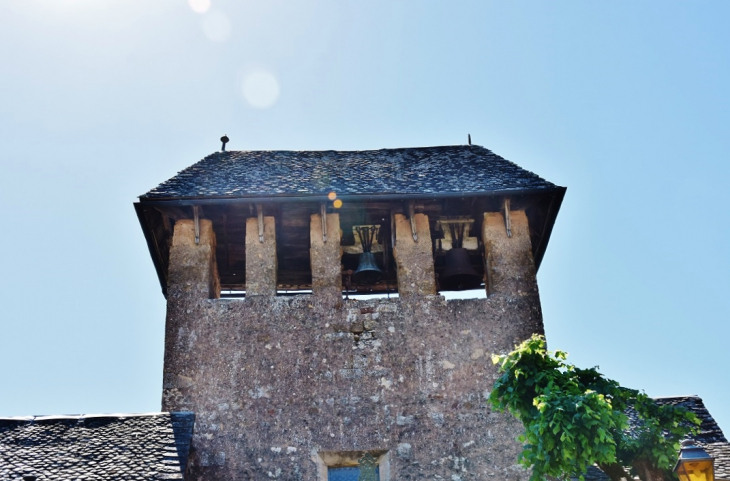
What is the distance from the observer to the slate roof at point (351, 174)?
12844mm

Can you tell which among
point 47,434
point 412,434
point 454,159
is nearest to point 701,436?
point 412,434

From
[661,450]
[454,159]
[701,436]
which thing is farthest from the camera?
[454,159]

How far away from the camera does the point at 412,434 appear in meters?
11.0

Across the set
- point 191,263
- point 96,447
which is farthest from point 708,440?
point 96,447

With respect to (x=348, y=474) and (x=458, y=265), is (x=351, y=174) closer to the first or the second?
(x=458, y=265)

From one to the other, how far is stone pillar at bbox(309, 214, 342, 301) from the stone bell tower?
1.1 inches

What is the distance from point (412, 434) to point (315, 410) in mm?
1392

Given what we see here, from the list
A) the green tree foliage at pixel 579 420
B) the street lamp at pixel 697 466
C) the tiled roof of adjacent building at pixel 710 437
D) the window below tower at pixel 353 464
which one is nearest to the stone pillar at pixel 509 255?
the tiled roof of adjacent building at pixel 710 437

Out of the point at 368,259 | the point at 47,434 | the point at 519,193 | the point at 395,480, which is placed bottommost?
the point at 395,480

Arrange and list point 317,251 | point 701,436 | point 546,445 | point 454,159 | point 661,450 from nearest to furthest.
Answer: point 546,445 → point 661,450 → point 701,436 → point 317,251 → point 454,159

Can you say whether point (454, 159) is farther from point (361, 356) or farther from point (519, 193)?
point (361, 356)

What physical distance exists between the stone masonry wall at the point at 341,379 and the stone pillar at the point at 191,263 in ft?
0.12

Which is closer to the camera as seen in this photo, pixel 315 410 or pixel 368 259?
pixel 315 410

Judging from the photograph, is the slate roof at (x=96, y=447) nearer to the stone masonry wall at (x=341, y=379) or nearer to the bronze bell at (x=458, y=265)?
the stone masonry wall at (x=341, y=379)
